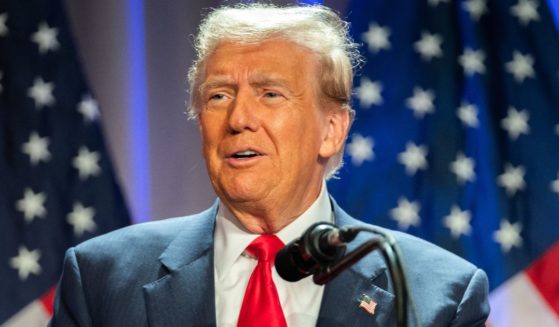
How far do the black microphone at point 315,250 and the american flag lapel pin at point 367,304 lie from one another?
0.78 meters

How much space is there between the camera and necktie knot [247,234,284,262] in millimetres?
2609

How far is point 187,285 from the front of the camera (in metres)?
2.61

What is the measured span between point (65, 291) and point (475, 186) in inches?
60.8

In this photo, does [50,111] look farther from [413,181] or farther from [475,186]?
[475,186]

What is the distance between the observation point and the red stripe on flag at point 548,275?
3398mm

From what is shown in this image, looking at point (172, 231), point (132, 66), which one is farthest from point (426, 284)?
point (132, 66)

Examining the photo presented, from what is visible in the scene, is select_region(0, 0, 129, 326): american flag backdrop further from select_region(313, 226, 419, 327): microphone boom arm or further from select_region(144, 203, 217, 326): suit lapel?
select_region(313, 226, 419, 327): microphone boom arm

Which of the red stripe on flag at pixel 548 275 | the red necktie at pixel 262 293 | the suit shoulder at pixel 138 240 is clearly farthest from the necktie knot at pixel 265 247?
the red stripe on flag at pixel 548 275

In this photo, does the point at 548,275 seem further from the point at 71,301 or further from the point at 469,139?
the point at 71,301

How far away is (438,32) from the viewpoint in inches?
138

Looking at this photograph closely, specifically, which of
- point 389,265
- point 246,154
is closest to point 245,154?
point 246,154

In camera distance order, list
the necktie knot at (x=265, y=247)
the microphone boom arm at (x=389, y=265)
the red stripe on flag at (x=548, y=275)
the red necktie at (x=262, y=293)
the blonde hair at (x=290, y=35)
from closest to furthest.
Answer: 1. the microphone boom arm at (x=389, y=265)
2. the red necktie at (x=262, y=293)
3. the necktie knot at (x=265, y=247)
4. the blonde hair at (x=290, y=35)
5. the red stripe on flag at (x=548, y=275)

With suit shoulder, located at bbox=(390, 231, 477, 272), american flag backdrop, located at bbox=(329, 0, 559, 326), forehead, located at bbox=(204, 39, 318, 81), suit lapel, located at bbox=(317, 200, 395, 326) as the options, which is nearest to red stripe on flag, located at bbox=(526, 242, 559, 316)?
american flag backdrop, located at bbox=(329, 0, 559, 326)

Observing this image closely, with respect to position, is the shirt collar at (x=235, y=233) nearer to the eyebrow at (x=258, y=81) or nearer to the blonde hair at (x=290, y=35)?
the blonde hair at (x=290, y=35)
